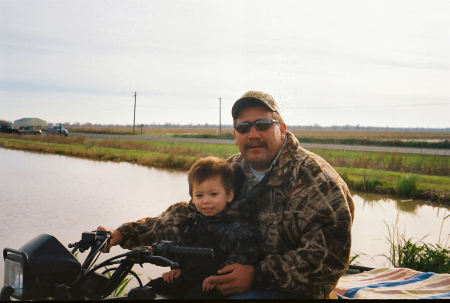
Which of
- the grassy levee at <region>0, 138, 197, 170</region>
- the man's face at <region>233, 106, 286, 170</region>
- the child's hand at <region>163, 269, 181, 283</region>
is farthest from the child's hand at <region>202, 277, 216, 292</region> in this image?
the grassy levee at <region>0, 138, 197, 170</region>

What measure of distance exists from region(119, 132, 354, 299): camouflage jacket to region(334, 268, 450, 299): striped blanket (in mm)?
978

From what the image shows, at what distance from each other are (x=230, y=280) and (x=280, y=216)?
1.56 feet

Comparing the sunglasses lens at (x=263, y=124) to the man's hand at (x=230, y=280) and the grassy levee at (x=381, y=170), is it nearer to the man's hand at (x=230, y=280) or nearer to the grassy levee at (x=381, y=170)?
the man's hand at (x=230, y=280)

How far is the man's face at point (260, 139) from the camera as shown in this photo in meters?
2.97

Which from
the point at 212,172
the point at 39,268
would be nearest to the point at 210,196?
the point at 212,172

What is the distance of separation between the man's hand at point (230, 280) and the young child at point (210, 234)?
0.06m

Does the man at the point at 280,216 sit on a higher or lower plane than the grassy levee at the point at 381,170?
higher

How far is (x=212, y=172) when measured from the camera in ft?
9.37

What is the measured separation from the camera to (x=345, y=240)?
259 centimetres

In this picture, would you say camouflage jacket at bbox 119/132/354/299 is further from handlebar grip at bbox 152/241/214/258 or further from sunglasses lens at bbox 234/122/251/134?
handlebar grip at bbox 152/241/214/258

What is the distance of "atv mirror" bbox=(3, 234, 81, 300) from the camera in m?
2.14

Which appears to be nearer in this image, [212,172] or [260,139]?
[212,172]

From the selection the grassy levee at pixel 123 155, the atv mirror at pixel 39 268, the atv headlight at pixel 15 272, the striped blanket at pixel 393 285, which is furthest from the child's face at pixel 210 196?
the grassy levee at pixel 123 155

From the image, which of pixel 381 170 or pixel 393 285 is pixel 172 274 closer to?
pixel 393 285
